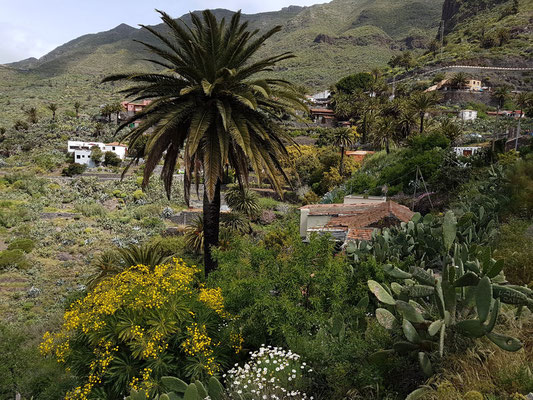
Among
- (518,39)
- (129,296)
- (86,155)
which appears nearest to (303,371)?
(129,296)

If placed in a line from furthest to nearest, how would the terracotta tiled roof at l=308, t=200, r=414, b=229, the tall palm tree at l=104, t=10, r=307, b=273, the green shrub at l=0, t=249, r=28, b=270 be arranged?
the green shrub at l=0, t=249, r=28, b=270 → the terracotta tiled roof at l=308, t=200, r=414, b=229 → the tall palm tree at l=104, t=10, r=307, b=273

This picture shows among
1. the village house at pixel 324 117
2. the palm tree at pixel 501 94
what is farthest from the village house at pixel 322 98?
the palm tree at pixel 501 94

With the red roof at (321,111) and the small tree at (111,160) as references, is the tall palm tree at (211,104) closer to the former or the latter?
the small tree at (111,160)

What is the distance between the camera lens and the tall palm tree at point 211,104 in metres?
10.9

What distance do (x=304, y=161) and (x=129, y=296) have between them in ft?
158

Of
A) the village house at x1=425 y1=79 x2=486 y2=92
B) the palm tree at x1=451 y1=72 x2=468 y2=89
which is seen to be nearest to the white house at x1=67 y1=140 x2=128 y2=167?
the village house at x1=425 y1=79 x2=486 y2=92

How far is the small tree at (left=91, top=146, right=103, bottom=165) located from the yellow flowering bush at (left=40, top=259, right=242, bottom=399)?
199 feet

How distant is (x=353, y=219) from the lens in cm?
1580

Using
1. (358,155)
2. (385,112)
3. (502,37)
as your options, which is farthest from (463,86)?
(358,155)

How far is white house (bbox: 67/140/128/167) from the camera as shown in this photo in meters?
62.9

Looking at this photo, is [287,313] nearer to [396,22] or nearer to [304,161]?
[304,161]

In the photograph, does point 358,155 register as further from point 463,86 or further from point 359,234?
point 359,234

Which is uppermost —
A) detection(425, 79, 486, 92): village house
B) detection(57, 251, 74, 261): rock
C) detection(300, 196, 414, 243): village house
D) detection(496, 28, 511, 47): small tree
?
detection(496, 28, 511, 47): small tree

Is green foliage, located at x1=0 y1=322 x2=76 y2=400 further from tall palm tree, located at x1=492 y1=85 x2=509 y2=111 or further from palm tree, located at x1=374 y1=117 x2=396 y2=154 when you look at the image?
tall palm tree, located at x1=492 y1=85 x2=509 y2=111
